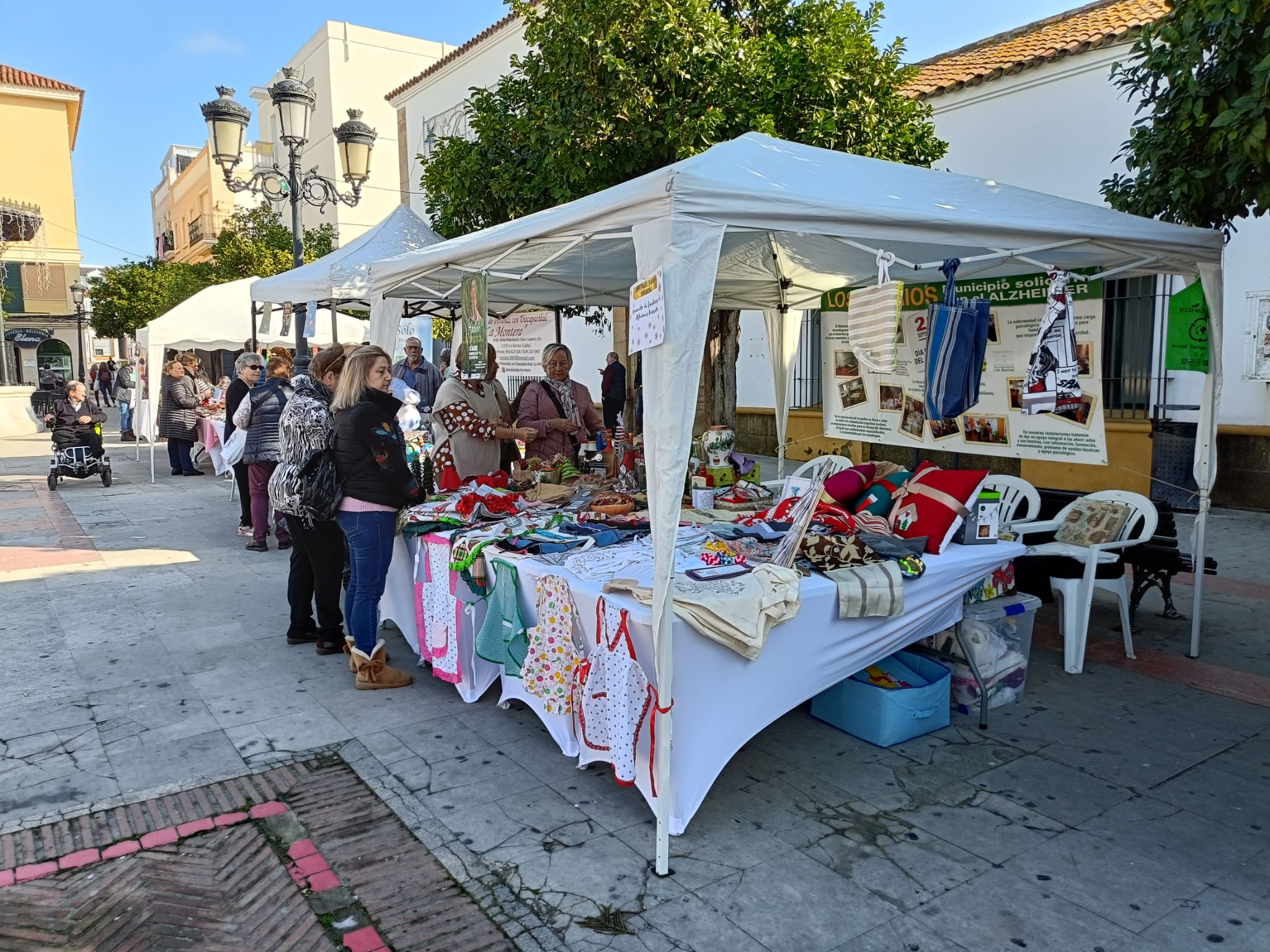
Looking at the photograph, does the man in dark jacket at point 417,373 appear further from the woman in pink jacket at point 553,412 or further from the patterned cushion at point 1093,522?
the patterned cushion at point 1093,522

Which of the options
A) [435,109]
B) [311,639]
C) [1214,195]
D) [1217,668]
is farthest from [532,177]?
[435,109]

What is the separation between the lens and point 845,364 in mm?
6523

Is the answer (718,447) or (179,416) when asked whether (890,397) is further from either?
(179,416)

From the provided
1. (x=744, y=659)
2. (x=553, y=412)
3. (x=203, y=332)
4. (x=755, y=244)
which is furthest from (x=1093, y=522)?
(x=203, y=332)

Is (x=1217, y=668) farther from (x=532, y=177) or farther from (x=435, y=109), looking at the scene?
(x=435, y=109)

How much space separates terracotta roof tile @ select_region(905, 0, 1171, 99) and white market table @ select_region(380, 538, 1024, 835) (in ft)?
26.6

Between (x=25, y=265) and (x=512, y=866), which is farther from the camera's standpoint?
(x=25, y=265)

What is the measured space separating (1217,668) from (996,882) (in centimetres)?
281

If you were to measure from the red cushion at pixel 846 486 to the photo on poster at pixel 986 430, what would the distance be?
4.85ft

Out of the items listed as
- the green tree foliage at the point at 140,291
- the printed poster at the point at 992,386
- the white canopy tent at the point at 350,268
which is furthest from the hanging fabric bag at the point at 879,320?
the green tree foliage at the point at 140,291

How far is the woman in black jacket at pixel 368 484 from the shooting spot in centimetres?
425

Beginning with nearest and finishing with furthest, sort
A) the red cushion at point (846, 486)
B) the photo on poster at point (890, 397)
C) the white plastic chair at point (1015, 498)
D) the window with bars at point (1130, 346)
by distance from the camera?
the red cushion at point (846, 486) < the white plastic chair at point (1015, 498) < the photo on poster at point (890, 397) < the window with bars at point (1130, 346)

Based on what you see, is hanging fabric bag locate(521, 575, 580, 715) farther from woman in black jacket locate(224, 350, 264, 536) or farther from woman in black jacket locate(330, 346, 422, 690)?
woman in black jacket locate(224, 350, 264, 536)

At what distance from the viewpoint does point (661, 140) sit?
7.11 metres
